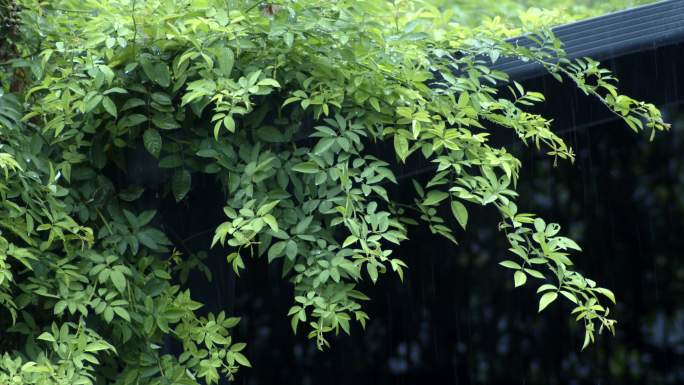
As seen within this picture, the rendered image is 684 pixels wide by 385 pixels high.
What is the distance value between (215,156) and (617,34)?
1.64 metres

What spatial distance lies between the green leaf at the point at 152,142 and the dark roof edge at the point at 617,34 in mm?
1233

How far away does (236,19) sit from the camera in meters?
2.86

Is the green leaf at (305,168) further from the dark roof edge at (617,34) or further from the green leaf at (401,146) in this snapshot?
the dark roof edge at (617,34)

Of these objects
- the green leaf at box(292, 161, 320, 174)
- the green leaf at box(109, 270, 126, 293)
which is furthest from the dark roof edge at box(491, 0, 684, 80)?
the green leaf at box(109, 270, 126, 293)

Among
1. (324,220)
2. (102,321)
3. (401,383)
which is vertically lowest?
(401,383)

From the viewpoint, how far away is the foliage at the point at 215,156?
285 cm

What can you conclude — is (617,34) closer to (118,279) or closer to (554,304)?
(554,304)

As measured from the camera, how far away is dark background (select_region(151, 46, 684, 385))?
503cm

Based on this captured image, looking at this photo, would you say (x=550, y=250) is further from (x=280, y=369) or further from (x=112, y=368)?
(x=280, y=369)

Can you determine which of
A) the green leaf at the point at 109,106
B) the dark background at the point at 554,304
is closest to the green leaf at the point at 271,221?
the green leaf at the point at 109,106

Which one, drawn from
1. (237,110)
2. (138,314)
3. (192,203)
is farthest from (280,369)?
(237,110)

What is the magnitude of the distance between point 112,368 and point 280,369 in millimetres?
1799

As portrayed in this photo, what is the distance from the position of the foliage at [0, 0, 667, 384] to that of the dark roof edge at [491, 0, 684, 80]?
0.42 m

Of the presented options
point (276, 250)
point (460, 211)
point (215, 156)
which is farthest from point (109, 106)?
point (460, 211)
